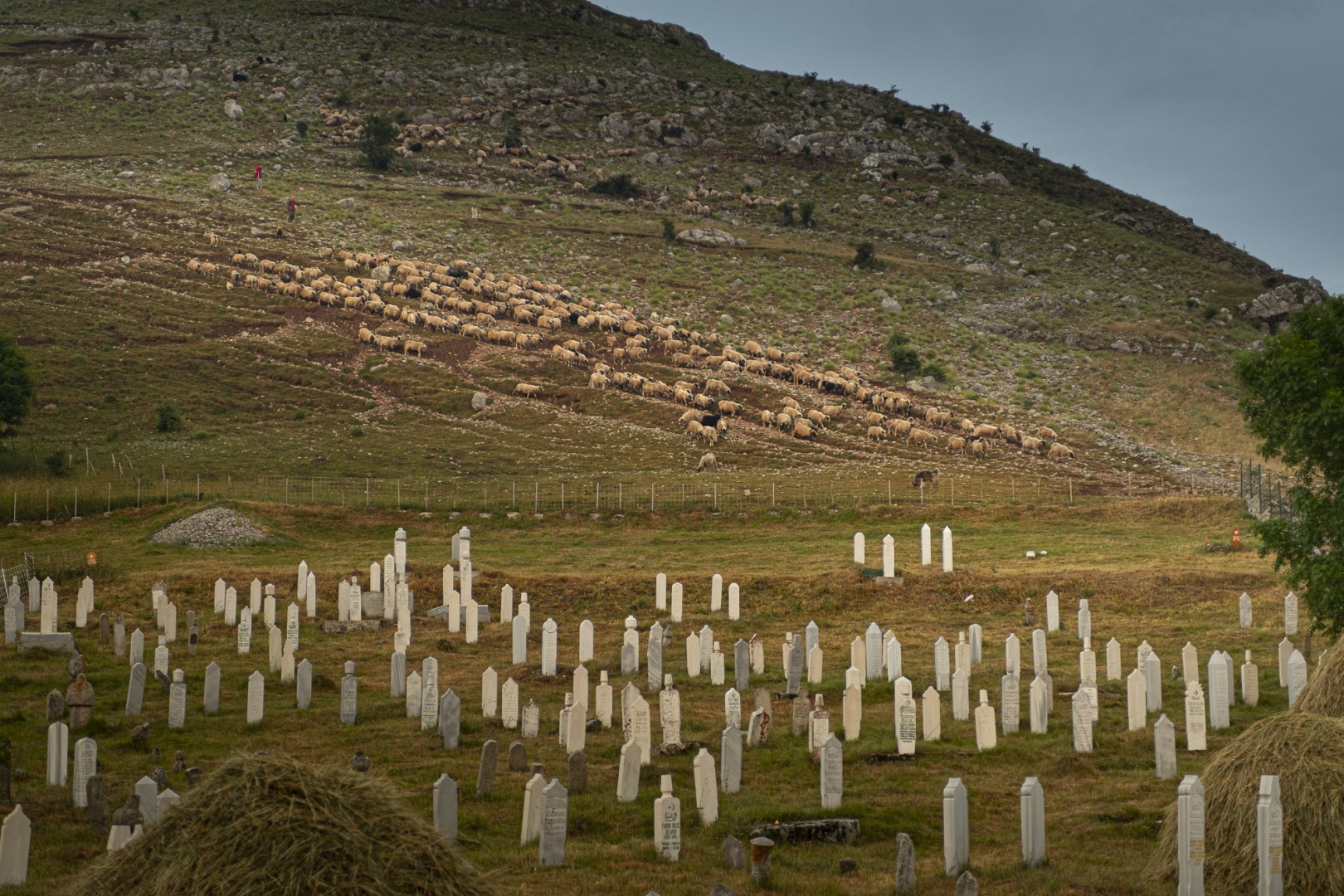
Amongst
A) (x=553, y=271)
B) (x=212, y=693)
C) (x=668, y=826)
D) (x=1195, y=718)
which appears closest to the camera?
(x=668, y=826)

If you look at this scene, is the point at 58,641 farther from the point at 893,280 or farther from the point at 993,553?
the point at 893,280

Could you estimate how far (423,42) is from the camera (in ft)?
558

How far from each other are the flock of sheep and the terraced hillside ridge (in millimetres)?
297

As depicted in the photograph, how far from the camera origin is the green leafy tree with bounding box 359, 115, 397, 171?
417 ft

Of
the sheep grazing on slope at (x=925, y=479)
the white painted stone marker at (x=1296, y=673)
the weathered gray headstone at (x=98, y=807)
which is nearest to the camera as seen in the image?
the weathered gray headstone at (x=98, y=807)

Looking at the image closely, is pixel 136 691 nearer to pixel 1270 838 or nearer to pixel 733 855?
pixel 733 855

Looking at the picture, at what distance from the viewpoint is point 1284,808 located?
1161cm

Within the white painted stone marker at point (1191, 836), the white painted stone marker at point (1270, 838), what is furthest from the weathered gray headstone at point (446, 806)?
the white painted stone marker at point (1270, 838)

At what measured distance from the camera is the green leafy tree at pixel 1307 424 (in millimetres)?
21578

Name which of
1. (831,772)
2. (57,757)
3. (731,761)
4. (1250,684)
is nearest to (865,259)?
(1250,684)

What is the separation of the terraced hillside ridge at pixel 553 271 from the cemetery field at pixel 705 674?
490 inches

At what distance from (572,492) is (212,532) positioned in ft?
50.0

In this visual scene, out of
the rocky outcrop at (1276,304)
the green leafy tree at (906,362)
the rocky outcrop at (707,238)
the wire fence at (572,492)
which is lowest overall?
the wire fence at (572,492)

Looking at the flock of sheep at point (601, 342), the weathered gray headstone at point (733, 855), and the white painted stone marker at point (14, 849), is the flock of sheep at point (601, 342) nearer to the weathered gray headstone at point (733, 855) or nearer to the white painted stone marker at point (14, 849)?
the weathered gray headstone at point (733, 855)
